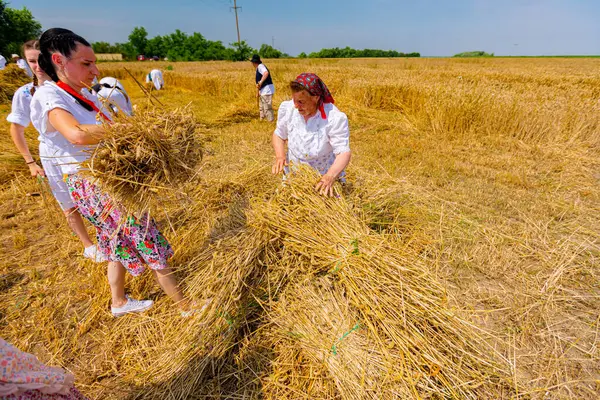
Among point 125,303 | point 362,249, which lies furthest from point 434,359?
point 125,303

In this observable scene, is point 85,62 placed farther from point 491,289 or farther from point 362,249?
point 491,289

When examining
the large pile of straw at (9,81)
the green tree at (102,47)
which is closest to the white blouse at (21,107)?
the large pile of straw at (9,81)

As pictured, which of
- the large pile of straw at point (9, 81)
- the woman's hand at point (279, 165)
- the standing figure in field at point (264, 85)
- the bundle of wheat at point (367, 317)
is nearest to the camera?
the bundle of wheat at point (367, 317)

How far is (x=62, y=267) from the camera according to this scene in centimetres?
261

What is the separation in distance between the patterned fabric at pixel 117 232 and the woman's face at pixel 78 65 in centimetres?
54

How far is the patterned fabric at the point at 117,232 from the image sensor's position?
1641 mm

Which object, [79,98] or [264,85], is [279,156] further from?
[264,85]

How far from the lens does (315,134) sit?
2.19 m

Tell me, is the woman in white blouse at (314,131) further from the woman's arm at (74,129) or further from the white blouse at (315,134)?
the woman's arm at (74,129)

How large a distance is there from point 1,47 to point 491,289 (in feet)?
130

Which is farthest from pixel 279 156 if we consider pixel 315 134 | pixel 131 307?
pixel 131 307

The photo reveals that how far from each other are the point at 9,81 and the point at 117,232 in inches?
470

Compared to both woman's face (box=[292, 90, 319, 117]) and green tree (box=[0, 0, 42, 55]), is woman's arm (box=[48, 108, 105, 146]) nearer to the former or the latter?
woman's face (box=[292, 90, 319, 117])

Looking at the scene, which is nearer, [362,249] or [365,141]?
[362,249]
